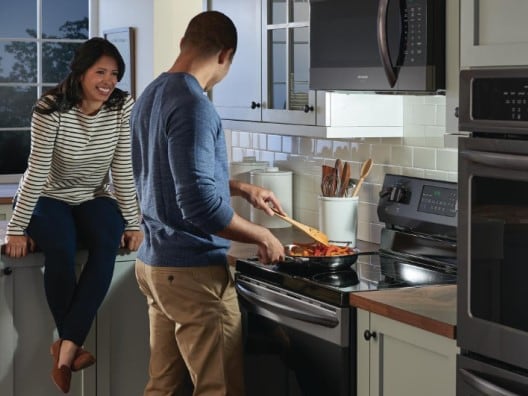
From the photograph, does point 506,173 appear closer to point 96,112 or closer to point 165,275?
point 165,275

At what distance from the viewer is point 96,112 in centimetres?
391

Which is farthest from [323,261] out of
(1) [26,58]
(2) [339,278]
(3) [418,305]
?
(1) [26,58]

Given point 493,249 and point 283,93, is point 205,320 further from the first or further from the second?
point 493,249

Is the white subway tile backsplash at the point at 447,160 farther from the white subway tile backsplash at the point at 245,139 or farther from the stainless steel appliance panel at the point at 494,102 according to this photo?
the white subway tile backsplash at the point at 245,139

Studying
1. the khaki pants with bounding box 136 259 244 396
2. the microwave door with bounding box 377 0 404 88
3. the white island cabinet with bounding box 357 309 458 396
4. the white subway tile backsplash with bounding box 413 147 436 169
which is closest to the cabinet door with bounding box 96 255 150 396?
the khaki pants with bounding box 136 259 244 396

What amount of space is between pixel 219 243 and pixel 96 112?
931 millimetres

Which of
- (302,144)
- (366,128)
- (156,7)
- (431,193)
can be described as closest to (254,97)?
(302,144)

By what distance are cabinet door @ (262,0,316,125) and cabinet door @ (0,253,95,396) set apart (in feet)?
3.58

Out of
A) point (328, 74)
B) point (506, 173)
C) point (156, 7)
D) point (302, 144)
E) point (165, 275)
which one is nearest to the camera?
point (506, 173)

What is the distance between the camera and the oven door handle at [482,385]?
2396 millimetres

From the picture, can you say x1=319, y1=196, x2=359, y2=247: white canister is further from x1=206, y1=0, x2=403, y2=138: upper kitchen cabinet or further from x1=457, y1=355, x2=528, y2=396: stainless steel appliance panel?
x1=457, y1=355, x2=528, y2=396: stainless steel appliance panel

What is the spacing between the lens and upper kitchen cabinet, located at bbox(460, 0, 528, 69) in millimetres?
2436

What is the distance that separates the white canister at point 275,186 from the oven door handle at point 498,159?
6.02 ft

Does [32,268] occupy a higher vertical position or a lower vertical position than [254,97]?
lower
